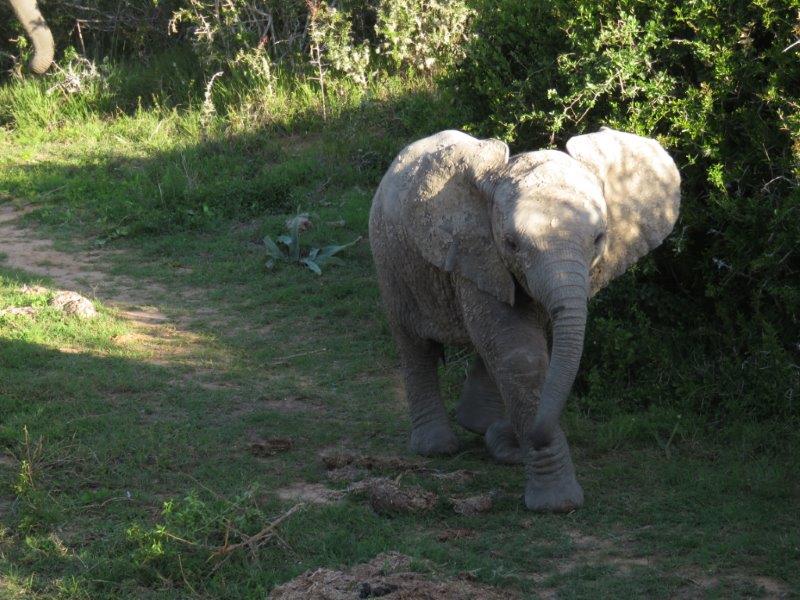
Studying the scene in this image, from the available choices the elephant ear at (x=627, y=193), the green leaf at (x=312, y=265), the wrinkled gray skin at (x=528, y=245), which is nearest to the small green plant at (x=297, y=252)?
the green leaf at (x=312, y=265)

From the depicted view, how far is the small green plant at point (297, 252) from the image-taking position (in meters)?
9.88

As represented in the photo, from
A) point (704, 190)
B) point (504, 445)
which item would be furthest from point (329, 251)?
point (504, 445)

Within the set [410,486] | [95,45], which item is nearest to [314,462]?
[410,486]

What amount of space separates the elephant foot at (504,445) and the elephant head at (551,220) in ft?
2.18

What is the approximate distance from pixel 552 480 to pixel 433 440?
1079 millimetres

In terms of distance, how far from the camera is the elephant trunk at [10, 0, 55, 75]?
14578mm

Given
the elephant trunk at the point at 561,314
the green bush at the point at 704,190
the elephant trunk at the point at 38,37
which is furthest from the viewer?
the elephant trunk at the point at 38,37

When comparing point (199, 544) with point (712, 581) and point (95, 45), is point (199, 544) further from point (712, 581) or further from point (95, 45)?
point (95, 45)

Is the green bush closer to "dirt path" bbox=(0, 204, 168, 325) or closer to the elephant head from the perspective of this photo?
the elephant head

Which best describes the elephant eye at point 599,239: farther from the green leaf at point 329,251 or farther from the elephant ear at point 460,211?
the green leaf at point 329,251

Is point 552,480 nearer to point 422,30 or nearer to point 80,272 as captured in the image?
point 80,272

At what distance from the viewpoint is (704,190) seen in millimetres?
7102

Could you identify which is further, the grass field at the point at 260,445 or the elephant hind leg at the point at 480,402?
the elephant hind leg at the point at 480,402

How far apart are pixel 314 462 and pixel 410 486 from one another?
77cm
